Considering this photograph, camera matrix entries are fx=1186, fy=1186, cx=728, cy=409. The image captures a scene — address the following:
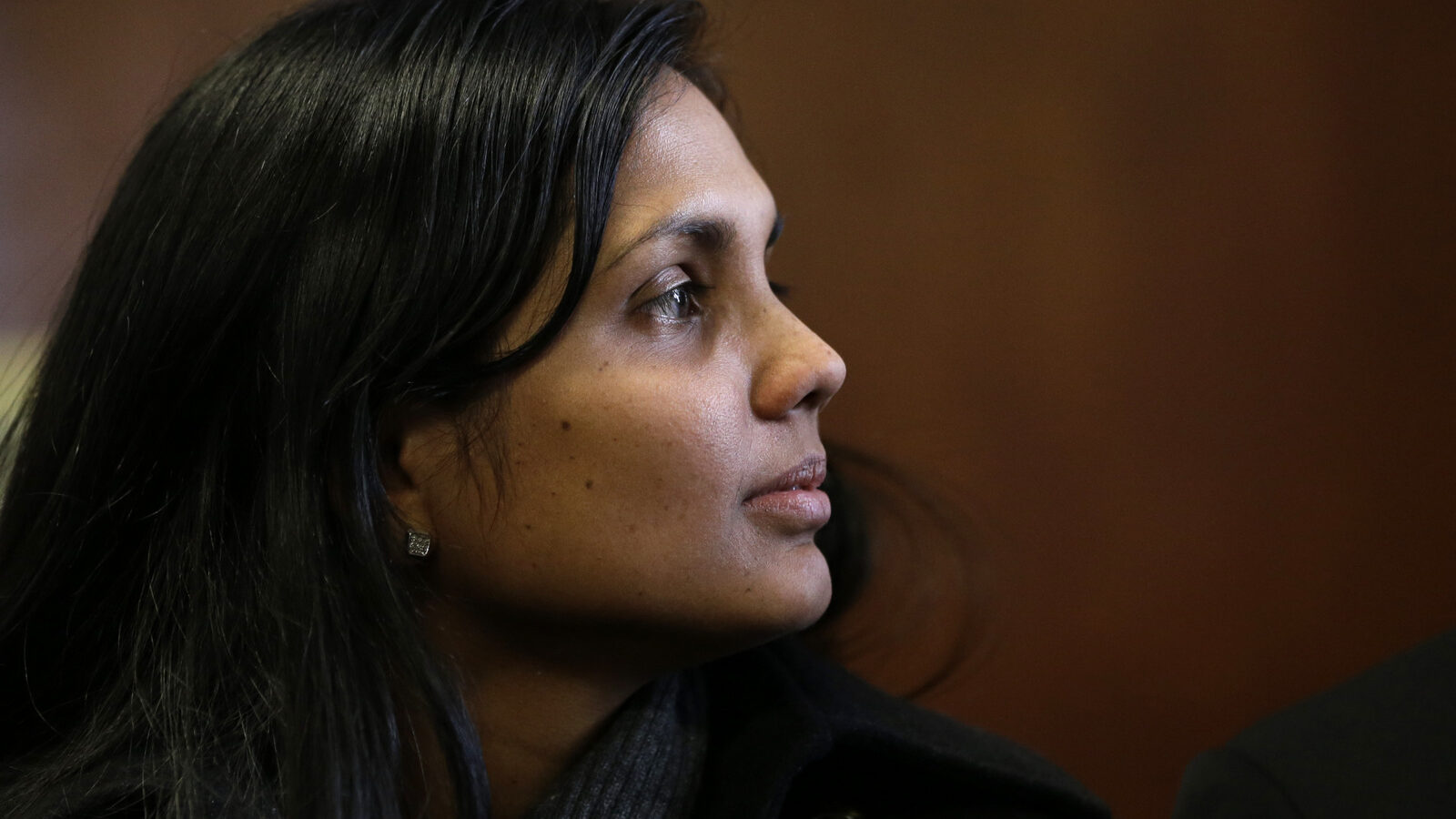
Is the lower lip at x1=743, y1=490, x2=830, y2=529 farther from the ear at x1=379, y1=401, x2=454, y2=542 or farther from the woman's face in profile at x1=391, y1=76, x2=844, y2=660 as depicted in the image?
the ear at x1=379, y1=401, x2=454, y2=542

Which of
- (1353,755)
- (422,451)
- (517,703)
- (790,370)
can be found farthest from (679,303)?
(1353,755)

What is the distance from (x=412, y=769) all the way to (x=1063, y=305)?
844 mm

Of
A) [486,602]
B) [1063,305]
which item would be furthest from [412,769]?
[1063,305]

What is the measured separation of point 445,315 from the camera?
33.7 inches

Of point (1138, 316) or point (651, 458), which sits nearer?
point (651, 458)

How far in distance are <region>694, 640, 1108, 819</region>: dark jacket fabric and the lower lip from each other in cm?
20

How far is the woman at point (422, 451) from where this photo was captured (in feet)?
2.79

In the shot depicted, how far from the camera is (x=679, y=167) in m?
0.92

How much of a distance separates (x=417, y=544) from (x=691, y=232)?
314 millimetres

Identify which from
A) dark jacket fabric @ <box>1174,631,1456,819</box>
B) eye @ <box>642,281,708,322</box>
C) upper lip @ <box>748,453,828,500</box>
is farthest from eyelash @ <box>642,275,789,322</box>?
dark jacket fabric @ <box>1174,631,1456,819</box>

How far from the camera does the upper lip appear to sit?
891 millimetres

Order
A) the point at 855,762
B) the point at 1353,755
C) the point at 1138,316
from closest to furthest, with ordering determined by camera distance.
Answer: the point at 1353,755
the point at 855,762
the point at 1138,316

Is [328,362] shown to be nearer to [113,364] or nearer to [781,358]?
[113,364]

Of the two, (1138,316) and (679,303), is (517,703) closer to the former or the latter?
(679,303)
